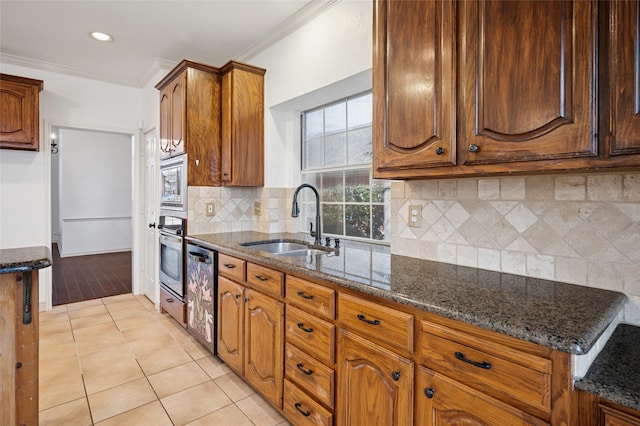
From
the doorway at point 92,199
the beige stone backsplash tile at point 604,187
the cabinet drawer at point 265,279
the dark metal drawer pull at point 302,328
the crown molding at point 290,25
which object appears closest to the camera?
the beige stone backsplash tile at point 604,187

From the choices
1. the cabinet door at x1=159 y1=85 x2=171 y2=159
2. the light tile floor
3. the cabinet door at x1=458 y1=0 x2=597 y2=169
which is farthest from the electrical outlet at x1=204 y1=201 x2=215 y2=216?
the cabinet door at x1=458 y1=0 x2=597 y2=169

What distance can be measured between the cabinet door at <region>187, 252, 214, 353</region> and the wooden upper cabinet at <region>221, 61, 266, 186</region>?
0.78m

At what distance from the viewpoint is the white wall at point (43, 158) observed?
3424mm

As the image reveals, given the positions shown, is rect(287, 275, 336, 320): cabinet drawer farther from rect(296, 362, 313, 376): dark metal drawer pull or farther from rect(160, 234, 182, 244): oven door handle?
rect(160, 234, 182, 244): oven door handle

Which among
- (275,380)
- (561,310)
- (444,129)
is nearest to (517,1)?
(444,129)

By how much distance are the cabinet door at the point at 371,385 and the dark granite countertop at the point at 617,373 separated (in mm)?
503

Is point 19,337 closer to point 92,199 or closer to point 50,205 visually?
point 50,205

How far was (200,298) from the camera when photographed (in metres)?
2.62

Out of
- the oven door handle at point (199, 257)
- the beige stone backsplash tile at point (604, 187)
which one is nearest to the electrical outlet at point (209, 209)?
the oven door handle at point (199, 257)

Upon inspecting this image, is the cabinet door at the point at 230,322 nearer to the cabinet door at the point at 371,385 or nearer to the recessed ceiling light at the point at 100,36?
the cabinet door at the point at 371,385

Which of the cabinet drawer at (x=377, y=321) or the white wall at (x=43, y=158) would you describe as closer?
the cabinet drawer at (x=377, y=321)

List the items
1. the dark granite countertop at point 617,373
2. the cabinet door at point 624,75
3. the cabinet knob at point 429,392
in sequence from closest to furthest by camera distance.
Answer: the dark granite countertop at point 617,373
the cabinet door at point 624,75
the cabinet knob at point 429,392

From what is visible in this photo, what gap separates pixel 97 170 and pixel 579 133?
330 inches

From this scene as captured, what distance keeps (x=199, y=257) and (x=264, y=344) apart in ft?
3.42
